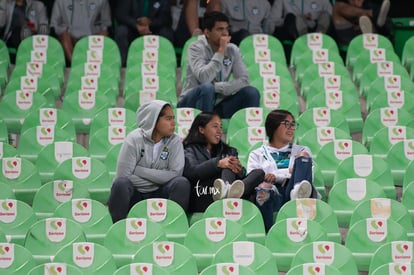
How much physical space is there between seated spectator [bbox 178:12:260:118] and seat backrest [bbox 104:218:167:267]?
98.2 inches

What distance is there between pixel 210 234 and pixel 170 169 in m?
0.96

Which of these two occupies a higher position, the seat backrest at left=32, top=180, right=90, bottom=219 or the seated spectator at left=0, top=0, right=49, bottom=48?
the seated spectator at left=0, top=0, right=49, bottom=48

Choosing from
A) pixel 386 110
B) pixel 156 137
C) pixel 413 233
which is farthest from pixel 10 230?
pixel 386 110

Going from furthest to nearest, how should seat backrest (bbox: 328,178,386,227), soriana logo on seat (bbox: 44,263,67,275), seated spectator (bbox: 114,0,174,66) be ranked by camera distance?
seated spectator (bbox: 114,0,174,66), seat backrest (bbox: 328,178,386,227), soriana logo on seat (bbox: 44,263,67,275)

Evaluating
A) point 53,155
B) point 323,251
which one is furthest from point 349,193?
point 53,155

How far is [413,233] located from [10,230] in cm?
273

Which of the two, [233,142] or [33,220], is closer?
[33,220]

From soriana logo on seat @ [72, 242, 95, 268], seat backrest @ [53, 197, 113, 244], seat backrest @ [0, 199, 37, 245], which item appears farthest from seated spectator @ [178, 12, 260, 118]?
soriana logo on seat @ [72, 242, 95, 268]

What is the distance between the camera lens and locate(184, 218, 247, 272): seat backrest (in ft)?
30.6

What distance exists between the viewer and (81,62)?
43.5 ft

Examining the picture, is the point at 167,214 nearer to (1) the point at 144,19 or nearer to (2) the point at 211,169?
(2) the point at 211,169

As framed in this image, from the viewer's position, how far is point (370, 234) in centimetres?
943

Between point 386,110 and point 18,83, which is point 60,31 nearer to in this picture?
point 18,83

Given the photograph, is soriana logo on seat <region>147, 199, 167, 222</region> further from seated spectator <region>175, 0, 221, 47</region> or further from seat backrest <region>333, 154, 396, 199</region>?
seated spectator <region>175, 0, 221, 47</region>
